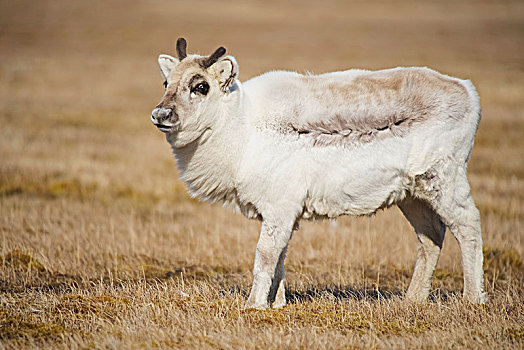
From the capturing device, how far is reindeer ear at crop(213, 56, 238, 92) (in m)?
6.64

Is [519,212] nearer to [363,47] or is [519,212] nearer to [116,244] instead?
[116,244]

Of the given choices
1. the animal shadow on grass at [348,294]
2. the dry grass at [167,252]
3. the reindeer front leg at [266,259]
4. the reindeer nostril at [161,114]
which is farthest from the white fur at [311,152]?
the dry grass at [167,252]

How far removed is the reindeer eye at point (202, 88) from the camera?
669 cm

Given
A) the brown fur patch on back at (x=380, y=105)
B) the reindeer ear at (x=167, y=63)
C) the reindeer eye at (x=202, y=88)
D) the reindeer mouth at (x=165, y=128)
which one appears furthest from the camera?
the reindeer ear at (x=167, y=63)

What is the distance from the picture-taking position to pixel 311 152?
6766 millimetres

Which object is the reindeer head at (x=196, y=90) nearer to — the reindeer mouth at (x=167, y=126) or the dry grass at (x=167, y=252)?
the reindeer mouth at (x=167, y=126)

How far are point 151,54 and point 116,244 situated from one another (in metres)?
43.8

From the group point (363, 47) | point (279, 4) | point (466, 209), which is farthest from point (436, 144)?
point (279, 4)

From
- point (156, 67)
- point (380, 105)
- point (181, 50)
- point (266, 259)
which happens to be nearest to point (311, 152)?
point (380, 105)

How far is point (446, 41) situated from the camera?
62.8m

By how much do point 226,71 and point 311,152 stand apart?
4.55 feet

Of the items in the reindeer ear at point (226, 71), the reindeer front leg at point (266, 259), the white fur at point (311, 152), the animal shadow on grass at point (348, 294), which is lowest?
the animal shadow on grass at point (348, 294)

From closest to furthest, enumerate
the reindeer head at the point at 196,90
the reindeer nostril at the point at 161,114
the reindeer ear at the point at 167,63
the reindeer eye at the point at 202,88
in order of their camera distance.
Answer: the reindeer nostril at the point at 161,114, the reindeer head at the point at 196,90, the reindeer eye at the point at 202,88, the reindeer ear at the point at 167,63

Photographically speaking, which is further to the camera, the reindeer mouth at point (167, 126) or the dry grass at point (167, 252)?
the reindeer mouth at point (167, 126)
